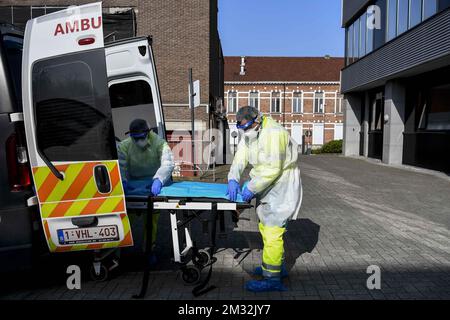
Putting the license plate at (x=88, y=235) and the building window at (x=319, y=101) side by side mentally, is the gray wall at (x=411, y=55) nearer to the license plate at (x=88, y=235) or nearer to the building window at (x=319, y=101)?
the license plate at (x=88, y=235)

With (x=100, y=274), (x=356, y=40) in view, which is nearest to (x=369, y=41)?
(x=356, y=40)

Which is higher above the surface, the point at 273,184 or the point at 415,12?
the point at 415,12

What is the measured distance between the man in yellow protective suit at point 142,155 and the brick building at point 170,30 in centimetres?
1262

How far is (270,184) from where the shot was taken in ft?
13.2

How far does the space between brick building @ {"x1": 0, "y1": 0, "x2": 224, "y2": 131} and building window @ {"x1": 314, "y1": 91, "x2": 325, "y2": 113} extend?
31.4 metres

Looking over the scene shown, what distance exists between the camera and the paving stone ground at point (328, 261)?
3.98 meters

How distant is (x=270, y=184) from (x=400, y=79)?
50.8 ft

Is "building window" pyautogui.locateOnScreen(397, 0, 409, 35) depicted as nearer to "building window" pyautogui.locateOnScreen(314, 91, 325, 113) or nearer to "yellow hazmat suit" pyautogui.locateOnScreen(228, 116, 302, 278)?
"yellow hazmat suit" pyautogui.locateOnScreen(228, 116, 302, 278)

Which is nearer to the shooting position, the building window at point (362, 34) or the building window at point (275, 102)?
the building window at point (362, 34)

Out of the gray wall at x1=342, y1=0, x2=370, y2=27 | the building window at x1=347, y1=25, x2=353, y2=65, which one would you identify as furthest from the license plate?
the building window at x1=347, y1=25, x2=353, y2=65

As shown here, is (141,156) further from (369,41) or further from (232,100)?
(232,100)

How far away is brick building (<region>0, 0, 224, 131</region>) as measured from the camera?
54.7 feet

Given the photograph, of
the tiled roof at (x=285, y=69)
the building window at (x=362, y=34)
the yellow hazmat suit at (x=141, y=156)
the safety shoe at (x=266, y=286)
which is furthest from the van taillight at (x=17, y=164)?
the tiled roof at (x=285, y=69)

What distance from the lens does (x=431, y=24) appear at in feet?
42.8
